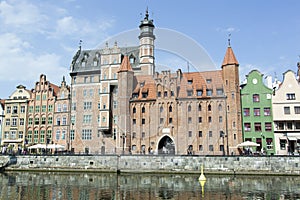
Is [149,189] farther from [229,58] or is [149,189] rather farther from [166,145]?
[229,58]

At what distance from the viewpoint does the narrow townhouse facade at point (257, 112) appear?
176 feet

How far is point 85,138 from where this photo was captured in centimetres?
6219

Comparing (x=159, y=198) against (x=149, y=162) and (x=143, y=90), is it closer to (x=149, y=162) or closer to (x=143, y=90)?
(x=149, y=162)

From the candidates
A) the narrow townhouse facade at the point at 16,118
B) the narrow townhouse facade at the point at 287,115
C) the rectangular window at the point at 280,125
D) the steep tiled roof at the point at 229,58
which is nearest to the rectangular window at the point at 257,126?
the narrow townhouse facade at the point at 287,115

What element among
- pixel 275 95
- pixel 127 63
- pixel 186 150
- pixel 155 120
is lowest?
pixel 186 150

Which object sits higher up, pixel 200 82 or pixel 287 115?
pixel 200 82

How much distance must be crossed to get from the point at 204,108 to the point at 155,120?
9.04 meters

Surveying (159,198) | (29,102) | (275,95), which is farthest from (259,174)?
(29,102)

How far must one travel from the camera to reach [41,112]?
6681 centimetres

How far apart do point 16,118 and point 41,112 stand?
6.13m

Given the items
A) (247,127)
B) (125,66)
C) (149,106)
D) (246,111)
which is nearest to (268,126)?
(247,127)

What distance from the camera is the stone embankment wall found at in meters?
42.2

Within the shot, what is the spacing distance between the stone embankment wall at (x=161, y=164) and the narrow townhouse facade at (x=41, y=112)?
1521 cm

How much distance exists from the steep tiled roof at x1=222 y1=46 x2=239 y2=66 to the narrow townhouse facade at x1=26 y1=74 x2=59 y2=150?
35885mm
